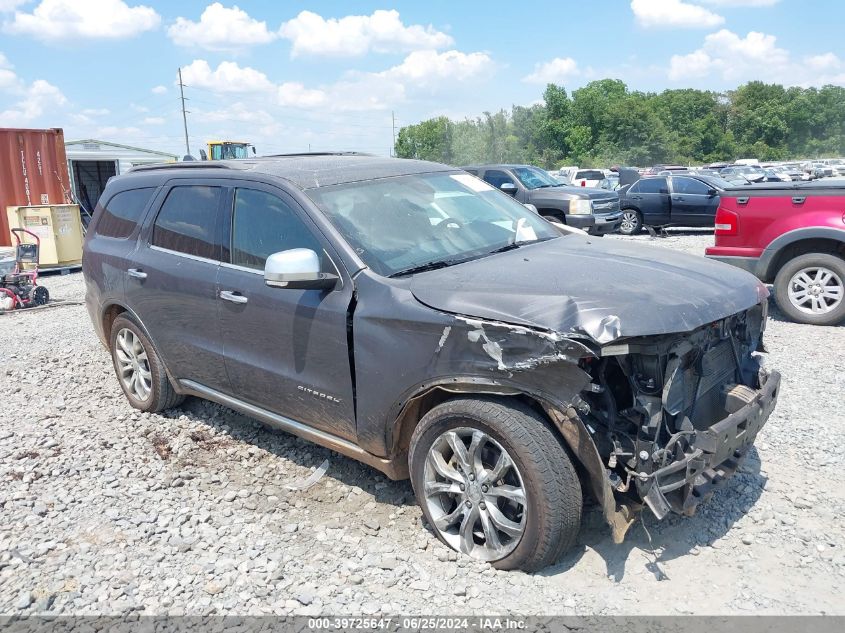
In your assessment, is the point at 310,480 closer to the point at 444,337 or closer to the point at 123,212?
the point at 444,337

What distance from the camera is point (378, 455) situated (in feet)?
11.5

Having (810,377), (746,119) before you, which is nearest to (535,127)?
(746,119)

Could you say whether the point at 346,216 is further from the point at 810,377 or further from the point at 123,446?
the point at 810,377

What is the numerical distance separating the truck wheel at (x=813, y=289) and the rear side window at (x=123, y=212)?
6426 millimetres

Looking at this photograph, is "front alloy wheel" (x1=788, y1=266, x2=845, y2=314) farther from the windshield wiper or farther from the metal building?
the metal building

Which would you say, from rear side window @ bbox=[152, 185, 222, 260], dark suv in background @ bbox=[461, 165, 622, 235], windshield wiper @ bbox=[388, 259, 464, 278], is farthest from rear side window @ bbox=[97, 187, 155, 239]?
dark suv in background @ bbox=[461, 165, 622, 235]

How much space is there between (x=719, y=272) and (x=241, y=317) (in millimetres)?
2719

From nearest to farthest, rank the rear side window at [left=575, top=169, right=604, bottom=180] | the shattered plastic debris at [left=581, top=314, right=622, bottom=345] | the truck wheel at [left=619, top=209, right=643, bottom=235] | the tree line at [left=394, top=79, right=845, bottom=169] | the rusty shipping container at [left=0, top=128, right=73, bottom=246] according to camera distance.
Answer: the shattered plastic debris at [left=581, top=314, right=622, bottom=345] → the rusty shipping container at [left=0, top=128, right=73, bottom=246] → the truck wheel at [left=619, top=209, right=643, bottom=235] → the rear side window at [left=575, top=169, right=604, bottom=180] → the tree line at [left=394, top=79, right=845, bottom=169]

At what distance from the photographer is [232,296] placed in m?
4.03

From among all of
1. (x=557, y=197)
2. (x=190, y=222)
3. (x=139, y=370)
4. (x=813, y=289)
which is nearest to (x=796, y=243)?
(x=813, y=289)

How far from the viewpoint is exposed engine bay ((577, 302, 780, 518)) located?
9.22 ft

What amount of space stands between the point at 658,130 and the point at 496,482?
77.7 m

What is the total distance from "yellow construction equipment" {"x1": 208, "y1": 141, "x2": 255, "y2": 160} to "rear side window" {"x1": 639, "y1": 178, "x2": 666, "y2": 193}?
50.8 feet

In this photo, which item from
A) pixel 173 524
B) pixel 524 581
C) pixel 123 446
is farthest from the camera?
pixel 123 446
